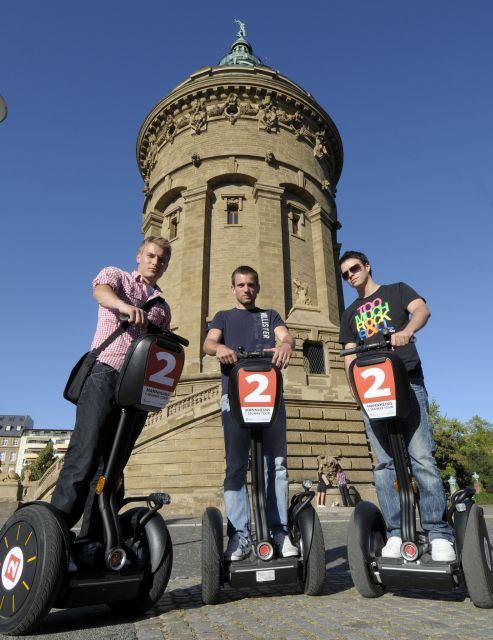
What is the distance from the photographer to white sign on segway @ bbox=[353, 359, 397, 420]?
2755 millimetres

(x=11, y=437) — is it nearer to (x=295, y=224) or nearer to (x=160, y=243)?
(x=295, y=224)

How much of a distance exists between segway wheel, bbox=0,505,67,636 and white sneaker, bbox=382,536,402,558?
1729 mm

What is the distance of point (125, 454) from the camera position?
2.50 meters

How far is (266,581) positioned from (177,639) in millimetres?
796

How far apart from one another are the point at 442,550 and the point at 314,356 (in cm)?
1604

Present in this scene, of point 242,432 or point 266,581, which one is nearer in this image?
point 266,581

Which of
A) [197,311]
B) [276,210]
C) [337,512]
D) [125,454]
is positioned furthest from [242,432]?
[276,210]

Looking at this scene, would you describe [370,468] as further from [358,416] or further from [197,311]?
[197,311]

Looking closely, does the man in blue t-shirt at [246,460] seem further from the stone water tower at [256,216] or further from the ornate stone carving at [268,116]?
the ornate stone carving at [268,116]

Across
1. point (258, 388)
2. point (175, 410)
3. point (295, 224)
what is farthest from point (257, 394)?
point (295, 224)

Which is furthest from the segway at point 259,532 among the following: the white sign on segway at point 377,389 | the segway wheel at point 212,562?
the white sign on segway at point 377,389

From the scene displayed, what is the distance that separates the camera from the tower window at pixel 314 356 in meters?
18.3

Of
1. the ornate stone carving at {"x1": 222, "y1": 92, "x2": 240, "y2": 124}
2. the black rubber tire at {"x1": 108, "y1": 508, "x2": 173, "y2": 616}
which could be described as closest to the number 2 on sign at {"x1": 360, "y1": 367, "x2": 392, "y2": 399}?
the black rubber tire at {"x1": 108, "y1": 508, "x2": 173, "y2": 616}

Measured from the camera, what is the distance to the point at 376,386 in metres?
2.81
